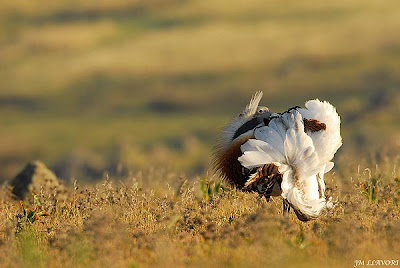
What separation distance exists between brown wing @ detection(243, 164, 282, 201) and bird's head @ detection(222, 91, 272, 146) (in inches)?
27.7

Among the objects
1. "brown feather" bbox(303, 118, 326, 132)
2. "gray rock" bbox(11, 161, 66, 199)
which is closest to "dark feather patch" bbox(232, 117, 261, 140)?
"brown feather" bbox(303, 118, 326, 132)

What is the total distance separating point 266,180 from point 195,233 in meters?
1.07

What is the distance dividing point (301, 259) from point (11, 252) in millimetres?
2869

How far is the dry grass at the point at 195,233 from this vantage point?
6906 millimetres

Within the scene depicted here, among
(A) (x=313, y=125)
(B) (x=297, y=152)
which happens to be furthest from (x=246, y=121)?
(B) (x=297, y=152)

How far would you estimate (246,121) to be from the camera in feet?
28.4

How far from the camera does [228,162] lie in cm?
847

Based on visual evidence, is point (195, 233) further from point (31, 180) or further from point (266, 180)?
point (31, 180)

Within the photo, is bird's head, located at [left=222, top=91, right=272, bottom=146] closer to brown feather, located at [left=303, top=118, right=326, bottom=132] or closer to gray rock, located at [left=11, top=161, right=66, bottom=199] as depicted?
brown feather, located at [left=303, top=118, right=326, bottom=132]

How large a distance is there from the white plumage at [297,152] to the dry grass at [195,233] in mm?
292

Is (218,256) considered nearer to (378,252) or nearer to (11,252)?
(378,252)

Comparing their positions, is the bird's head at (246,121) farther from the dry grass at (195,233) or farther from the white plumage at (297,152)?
the dry grass at (195,233)

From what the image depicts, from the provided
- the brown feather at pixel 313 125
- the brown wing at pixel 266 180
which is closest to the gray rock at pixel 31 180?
the brown wing at pixel 266 180

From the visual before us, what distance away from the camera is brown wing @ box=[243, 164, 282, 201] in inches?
305
